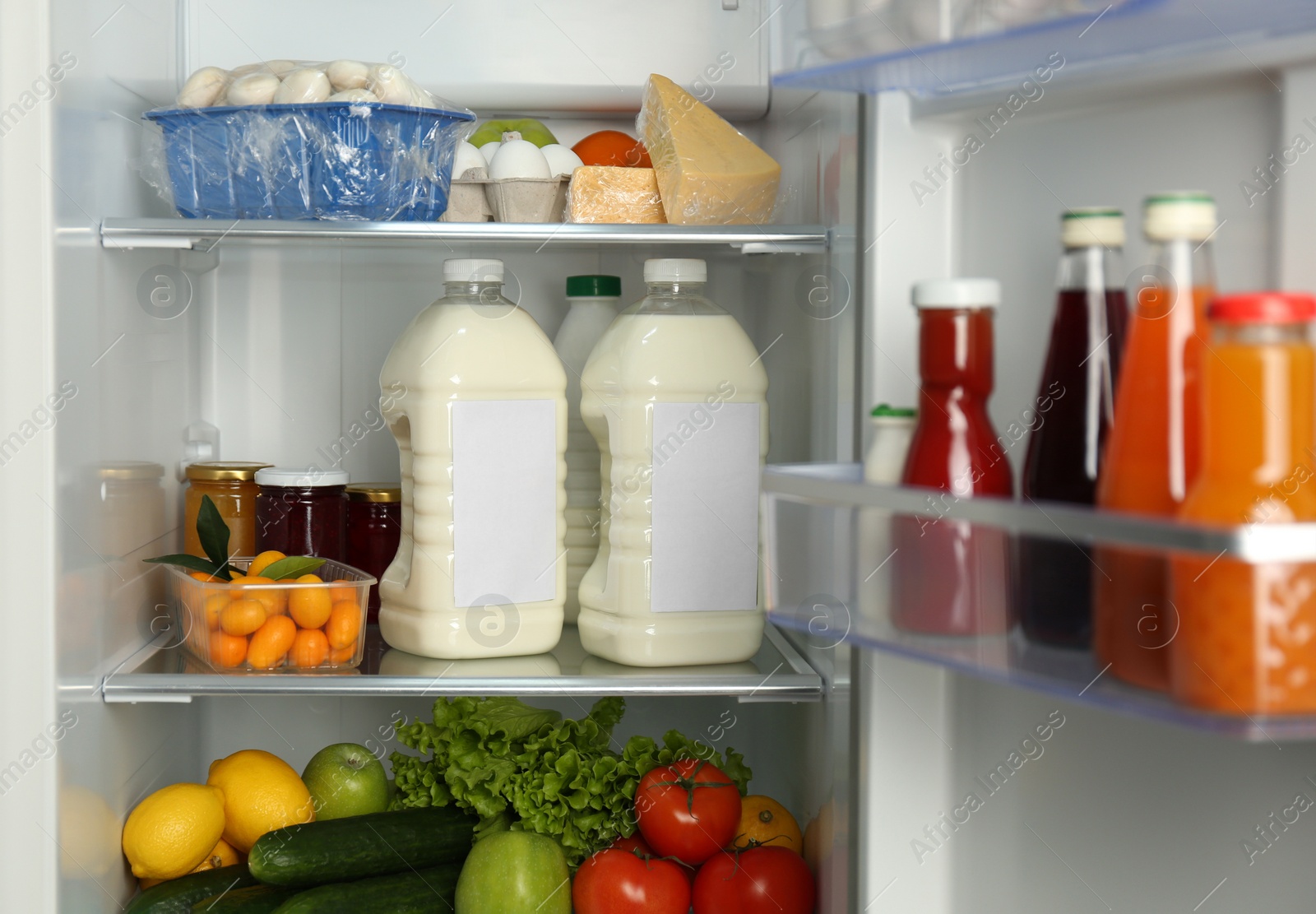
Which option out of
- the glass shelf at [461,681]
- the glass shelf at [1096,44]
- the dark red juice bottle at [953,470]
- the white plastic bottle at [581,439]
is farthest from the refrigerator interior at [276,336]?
the dark red juice bottle at [953,470]

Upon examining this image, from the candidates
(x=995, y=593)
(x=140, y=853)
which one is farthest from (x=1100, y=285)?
(x=140, y=853)

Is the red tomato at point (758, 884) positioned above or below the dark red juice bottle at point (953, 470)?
below

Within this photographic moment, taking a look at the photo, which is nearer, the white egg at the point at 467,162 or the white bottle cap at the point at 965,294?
the white bottle cap at the point at 965,294

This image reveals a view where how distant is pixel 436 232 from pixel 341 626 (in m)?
0.43

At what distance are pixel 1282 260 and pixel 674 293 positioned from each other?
2.20ft

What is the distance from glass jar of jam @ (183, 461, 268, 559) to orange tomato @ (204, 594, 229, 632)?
0.68 feet

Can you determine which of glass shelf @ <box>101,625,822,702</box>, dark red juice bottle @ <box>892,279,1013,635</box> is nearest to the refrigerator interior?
glass shelf @ <box>101,625,822,702</box>

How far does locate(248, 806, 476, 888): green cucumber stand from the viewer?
1.19 meters

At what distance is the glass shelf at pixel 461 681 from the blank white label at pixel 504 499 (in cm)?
9

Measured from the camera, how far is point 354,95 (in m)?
1.17

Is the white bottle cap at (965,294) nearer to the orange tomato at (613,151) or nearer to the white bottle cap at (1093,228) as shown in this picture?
the white bottle cap at (1093,228)

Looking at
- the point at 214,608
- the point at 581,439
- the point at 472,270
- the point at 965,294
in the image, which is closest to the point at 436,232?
the point at 472,270

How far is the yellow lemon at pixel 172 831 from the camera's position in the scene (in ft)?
3.93

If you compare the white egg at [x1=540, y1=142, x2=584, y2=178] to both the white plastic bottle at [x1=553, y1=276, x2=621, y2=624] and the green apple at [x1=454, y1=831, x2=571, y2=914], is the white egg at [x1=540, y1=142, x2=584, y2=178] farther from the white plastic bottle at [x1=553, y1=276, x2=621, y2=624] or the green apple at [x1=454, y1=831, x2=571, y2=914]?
the green apple at [x1=454, y1=831, x2=571, y2=914]
